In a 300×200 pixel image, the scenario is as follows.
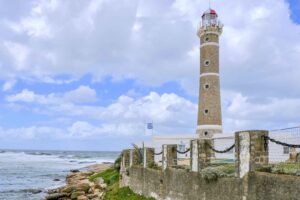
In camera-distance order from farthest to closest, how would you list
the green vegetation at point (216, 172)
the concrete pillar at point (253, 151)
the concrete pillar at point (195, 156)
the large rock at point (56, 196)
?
1. the large rock at point (56, 196)
2. the concrete pillar at point (195, 156)
3. the green vegetation at point (216, 172)
4. the concrete pillar at point (253, 151)

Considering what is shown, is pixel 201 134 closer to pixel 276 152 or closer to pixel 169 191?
pixel 169 191

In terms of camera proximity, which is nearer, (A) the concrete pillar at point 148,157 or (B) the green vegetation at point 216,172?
(B) the green vegetation at point 216,172

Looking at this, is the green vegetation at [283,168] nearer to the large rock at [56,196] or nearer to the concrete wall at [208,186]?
the concrete wall at [208,186]

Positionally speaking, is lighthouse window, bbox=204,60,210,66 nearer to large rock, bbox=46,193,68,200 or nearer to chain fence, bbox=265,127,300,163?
large rock, bbox=46,193,68,200

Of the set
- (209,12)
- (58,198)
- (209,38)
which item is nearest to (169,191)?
(58,198)

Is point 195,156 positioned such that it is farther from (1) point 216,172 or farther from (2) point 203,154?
(1) point 216,172

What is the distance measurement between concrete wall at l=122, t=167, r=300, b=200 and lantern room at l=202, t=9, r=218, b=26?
21843 mm

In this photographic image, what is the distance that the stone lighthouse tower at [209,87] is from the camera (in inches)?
1564

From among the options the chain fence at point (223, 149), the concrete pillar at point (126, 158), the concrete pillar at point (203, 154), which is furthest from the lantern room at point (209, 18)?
the concrete pillar at point (203, 154)

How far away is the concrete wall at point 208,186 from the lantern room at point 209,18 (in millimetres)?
21843

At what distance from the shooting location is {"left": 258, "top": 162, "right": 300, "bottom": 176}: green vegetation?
10.4m

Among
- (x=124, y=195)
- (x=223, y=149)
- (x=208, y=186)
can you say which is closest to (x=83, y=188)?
(x=124, y=195)

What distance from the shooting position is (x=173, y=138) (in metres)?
41.1

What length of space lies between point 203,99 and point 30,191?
17.1m
